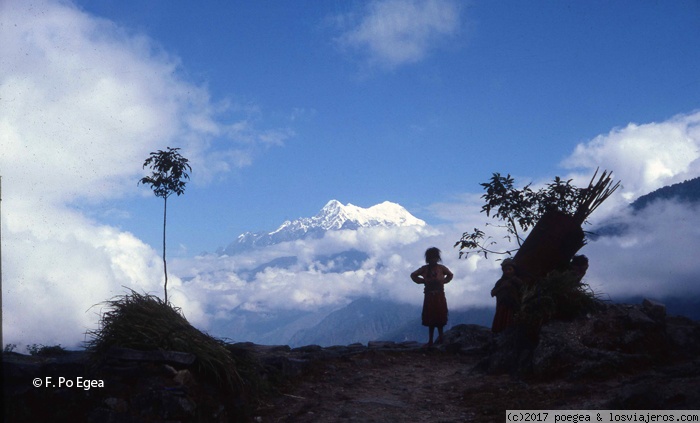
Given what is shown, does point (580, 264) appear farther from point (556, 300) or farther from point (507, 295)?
point (556, 300)

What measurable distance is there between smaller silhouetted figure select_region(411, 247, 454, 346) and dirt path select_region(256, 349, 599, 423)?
1689mm

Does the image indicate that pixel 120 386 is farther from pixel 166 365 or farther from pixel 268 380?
pixel 268 380

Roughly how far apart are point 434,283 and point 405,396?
445 centimetres

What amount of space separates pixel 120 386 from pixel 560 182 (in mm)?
11685

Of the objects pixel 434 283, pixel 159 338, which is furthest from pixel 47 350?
pixel 434 283

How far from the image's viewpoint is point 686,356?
29.7ft

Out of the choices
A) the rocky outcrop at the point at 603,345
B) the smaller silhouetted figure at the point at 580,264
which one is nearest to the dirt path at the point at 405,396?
the rocky outcrop at the point at 603,345

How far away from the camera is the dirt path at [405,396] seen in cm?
776

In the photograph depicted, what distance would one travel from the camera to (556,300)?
983cm

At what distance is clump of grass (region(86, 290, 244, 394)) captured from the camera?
25.3ft

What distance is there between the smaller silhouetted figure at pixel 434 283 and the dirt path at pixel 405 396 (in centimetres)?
169

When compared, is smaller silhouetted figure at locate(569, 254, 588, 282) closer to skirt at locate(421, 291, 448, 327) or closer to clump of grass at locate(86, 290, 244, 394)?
skirt at locate(421, 291, 448, 327)

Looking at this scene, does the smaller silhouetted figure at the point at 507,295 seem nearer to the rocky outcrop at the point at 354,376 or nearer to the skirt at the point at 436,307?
the rocky outcrop at the point at 354,376

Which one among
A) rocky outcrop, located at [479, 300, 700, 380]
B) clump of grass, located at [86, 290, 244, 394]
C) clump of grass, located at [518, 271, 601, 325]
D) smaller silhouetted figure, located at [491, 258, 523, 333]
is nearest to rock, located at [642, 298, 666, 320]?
rocky outcrop, located at [479, 300, 700, 380]
